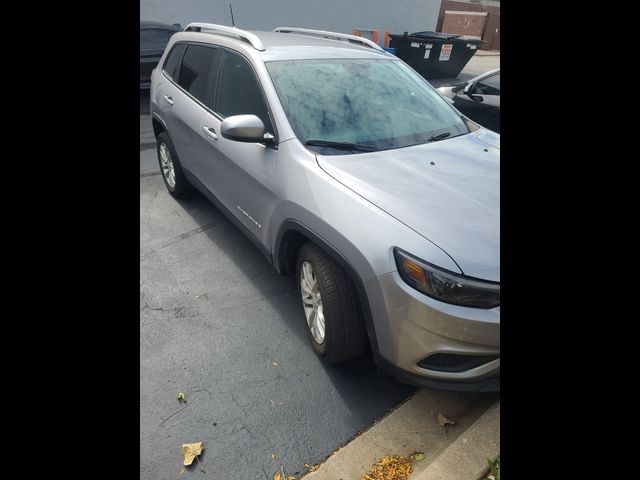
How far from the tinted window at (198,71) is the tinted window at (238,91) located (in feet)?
0.58

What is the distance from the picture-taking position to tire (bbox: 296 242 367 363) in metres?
2.10

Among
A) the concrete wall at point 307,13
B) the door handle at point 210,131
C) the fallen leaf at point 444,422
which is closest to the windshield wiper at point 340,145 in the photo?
the door handle at point 210,131

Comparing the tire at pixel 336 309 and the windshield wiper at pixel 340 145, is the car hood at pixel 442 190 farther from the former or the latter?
the tire at pixel 336 309

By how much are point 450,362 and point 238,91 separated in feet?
7.51

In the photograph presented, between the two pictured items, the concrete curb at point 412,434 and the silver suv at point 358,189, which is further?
the concrete curb at point 412,434

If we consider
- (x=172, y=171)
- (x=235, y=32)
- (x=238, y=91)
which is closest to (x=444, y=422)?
(x=238, y=91)

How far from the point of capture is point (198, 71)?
3566 millimetres

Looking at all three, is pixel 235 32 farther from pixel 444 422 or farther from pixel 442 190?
pixel 444 422

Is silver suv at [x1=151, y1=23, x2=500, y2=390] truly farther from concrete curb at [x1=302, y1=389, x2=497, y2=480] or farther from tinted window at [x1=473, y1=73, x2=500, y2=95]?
tinted window at [x1=473, y1=73, x2=500, y2=95]

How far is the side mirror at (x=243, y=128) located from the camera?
2402 millimetres

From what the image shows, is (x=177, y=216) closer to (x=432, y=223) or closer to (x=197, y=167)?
(x=197, y=167)

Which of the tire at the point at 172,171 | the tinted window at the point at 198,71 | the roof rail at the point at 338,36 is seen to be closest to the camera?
the tinted window at the point at 198,71

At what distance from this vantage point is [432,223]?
72.9 inches
